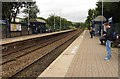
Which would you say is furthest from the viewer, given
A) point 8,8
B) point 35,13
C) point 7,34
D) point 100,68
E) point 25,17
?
point 35,13

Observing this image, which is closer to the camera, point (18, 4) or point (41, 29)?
point (18, 4)

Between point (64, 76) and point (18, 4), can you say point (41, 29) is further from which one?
point (64, 76)

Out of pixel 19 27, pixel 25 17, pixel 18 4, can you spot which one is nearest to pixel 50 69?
pixel 19 27

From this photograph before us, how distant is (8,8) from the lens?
6331 centimetres

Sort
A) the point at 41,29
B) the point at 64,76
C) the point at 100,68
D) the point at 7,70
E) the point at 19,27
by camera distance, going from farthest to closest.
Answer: the point at 41,29, the point at 19,27, the point at 7,70, the point at 100,68, the point at 64,76

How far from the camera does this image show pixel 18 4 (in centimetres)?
7306

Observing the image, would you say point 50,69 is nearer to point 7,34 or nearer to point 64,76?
point 64,76

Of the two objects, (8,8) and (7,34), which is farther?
(8,8)

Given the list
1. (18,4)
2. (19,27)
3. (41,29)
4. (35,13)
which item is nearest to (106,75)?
Result: (19,27)

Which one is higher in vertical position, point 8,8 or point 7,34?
point 8,8

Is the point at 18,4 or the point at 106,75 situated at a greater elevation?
the point at 18,4

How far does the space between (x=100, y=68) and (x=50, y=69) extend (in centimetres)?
198

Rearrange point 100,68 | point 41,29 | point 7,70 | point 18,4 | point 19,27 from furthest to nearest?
point 41,29
point 18,4
point 19,27
point 7,70
point 100,68

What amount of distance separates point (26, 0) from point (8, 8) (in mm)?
12529
